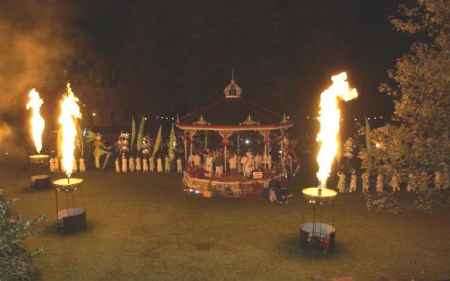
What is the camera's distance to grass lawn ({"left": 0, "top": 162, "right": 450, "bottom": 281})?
12508 millimetres

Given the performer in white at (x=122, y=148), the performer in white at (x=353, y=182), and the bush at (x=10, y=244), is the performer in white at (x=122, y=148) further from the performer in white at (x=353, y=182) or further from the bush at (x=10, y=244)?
the bush at (x=10, y=244)

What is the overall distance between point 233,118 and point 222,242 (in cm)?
773

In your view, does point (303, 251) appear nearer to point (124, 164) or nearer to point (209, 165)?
point (209, 165)

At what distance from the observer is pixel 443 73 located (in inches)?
435

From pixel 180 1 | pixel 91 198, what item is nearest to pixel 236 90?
pixel 91 198

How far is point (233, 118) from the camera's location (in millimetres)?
21094

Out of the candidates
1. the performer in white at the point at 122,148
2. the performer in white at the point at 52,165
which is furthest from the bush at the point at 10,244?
the performer in white at the point at 52,165

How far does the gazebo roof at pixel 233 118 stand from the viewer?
67.7 feet

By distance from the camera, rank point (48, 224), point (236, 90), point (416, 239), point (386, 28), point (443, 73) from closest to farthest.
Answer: point (443, 73) → point (416, 239) → point (48, 224) → point (236, 90) → point (386, 28)

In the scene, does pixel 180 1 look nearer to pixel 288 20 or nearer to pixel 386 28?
pixel 288 20

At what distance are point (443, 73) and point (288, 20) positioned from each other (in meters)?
23.7

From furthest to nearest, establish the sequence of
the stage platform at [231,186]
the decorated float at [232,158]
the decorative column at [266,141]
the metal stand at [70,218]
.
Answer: the decorative column at [266,141] → the decorated float at [232,158] → the stage platform at [231,186] → the metal stand at [70,218]

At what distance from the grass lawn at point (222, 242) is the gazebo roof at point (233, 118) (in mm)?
3320

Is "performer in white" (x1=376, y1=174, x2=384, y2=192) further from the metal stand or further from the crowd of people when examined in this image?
the metal stand
